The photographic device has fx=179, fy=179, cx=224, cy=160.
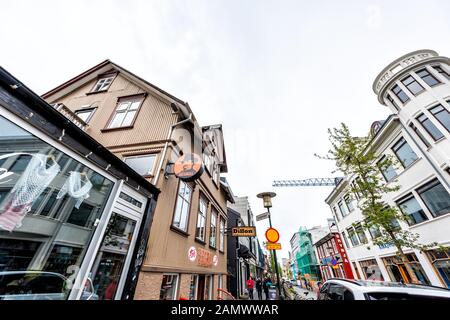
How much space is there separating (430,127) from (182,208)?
1616 centimetres

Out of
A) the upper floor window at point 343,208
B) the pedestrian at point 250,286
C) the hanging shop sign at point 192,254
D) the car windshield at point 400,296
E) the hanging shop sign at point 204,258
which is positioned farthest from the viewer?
the upper floor window at point 343,208

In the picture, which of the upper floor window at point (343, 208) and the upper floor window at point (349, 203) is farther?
the upper floor window at point (343, 208)

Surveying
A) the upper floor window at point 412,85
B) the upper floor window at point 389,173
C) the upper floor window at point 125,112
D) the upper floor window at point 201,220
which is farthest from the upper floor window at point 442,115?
the upper floor window at point 125,112

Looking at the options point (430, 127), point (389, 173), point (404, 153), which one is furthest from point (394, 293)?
point (389, 173)

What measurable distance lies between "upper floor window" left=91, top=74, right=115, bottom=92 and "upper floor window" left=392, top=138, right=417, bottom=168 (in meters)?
20.0

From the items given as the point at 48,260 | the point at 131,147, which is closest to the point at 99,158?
the point at 48,260

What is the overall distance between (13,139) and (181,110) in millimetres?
6065

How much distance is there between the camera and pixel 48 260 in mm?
3438

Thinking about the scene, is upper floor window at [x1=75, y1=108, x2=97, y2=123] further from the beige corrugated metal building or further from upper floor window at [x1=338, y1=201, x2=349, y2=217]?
upper floor window at [x1=338, y1=201, x2=349, y2=217]

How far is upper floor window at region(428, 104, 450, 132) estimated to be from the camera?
1089cm

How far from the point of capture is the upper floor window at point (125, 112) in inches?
336

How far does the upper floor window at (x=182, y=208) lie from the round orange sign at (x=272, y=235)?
11.2 ft

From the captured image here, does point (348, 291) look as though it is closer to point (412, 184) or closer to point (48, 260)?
point (48, 260)

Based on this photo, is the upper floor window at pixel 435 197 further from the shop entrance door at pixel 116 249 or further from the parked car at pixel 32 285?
the parked car at pixel 32 285
